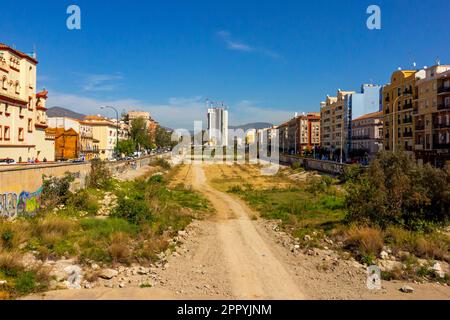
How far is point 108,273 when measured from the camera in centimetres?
1655

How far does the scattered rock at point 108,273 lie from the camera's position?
16288 millimetres

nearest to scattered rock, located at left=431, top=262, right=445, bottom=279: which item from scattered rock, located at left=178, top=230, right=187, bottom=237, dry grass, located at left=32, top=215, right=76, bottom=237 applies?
scattered rock, located at left=178, top=230, right=187, bottom=237

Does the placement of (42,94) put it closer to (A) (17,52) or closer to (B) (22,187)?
(A) (17,52)

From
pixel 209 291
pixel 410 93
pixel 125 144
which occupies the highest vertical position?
pixel 410 93

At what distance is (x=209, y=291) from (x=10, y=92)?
41084mm

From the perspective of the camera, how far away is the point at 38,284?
48.9ft

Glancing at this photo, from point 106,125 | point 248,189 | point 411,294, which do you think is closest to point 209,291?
point 411,294

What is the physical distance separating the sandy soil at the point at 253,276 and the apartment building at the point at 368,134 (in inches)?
2419

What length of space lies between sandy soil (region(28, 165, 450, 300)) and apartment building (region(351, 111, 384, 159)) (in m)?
61.4

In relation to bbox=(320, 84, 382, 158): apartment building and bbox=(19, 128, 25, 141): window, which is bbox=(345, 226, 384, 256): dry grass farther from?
bbox=(320, 84, 382, 158): apartment building

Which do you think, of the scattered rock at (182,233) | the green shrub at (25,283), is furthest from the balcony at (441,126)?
the green shrub at (25,283)

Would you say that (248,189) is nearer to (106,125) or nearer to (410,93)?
(410,93)

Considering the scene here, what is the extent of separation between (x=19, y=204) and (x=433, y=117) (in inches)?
2082

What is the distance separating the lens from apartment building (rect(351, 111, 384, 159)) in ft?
269
